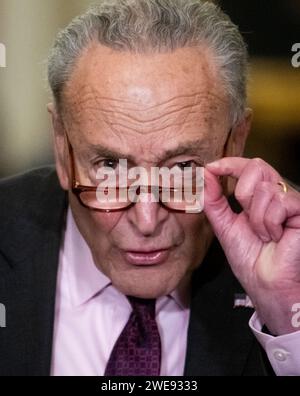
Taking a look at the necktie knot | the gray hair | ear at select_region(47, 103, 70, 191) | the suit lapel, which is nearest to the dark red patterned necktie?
the necktie knot

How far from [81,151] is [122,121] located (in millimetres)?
90

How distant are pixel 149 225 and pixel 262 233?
16 cm

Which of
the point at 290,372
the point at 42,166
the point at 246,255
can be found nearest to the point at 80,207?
the point at 42,166

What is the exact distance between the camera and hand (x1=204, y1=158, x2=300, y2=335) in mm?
969

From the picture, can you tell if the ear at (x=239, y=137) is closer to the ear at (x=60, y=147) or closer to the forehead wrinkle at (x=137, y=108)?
the forehead wrinkle at (x=137, y=108)

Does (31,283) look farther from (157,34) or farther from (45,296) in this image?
(157,34)

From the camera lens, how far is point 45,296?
1.15 metres

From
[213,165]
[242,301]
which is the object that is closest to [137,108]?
[213,165]

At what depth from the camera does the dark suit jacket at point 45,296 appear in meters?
1.12

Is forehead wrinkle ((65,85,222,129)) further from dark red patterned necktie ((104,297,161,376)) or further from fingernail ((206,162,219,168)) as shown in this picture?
dark red patterned necktie ((104,297,161,376))

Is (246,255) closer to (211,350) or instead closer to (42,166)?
(211,350)

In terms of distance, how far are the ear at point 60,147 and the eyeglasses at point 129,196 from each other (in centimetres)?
2

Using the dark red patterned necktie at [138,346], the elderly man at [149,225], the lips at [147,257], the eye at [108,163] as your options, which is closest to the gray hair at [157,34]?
the elderly man at [149,225]

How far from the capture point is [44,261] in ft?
3.84
